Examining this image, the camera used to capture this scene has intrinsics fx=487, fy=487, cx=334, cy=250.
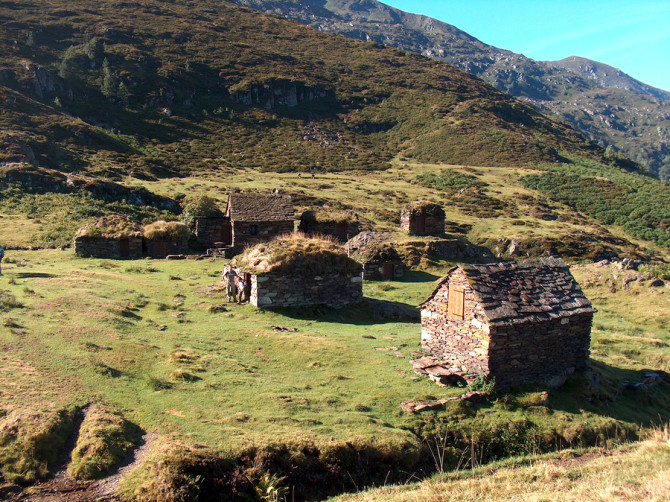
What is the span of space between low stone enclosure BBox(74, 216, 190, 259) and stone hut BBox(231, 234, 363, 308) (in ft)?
42.3

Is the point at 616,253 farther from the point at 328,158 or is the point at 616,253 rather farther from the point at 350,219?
the point at 328,158

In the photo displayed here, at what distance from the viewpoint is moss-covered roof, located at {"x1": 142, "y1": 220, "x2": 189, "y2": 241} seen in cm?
3219

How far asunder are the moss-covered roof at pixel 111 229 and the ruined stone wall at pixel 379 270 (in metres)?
15.1

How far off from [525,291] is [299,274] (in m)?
9.12

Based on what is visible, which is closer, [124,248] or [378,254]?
[378,254]

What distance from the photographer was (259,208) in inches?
1383

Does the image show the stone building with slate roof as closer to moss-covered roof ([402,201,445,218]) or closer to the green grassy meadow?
moss-covered roof ([402,201,445,218])

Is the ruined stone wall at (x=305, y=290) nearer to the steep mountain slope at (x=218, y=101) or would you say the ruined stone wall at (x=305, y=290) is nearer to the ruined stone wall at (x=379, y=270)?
the ruined stone wall at (x=379, y=270)

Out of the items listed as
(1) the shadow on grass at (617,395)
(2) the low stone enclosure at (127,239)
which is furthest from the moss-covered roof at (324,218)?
(1) the shadow on grass at (617,395)

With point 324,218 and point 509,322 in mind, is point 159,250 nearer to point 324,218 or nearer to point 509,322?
point 324,218

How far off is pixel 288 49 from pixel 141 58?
47.2 meters

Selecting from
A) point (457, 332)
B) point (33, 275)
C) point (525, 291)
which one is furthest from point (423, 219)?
point (33, 275)

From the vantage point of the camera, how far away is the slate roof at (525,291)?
14477 mm

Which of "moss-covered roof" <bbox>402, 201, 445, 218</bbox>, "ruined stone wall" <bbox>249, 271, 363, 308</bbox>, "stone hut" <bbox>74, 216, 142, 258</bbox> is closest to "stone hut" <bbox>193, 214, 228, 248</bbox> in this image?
"stone hut" <bbox>74, 216, 142, 258</bbox>
